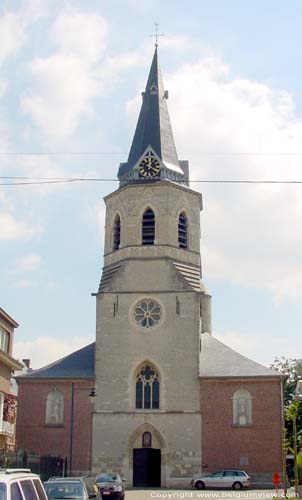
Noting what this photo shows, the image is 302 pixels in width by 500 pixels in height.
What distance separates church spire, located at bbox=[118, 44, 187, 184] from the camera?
134 feet

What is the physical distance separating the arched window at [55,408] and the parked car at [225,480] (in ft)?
26.6

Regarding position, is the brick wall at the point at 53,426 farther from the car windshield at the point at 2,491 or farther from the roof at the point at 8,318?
the car windshield at the point at 2,491

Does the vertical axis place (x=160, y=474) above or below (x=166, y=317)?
below

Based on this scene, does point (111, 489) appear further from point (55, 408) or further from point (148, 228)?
point (148, 228)

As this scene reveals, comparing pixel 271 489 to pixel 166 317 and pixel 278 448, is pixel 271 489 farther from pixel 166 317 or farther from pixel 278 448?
pixel 166 317

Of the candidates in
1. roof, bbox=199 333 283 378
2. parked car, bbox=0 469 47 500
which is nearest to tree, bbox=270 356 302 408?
roof, bbox=199 333 283 378

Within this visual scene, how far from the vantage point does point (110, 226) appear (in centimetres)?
4084

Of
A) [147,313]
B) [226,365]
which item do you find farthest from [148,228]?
[226,365]

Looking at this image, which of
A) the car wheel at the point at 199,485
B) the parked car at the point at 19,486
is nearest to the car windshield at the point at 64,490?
the parked car at the point at 19,486

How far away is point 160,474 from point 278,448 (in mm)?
6199

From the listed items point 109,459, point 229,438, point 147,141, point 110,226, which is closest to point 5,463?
point 109,459

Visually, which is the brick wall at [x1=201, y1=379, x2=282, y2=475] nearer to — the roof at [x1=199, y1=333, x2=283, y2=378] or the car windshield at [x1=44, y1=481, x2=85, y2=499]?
the roof at [x1=199, y1=333, x2=283, y2=378]

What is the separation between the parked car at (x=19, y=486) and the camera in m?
7.13

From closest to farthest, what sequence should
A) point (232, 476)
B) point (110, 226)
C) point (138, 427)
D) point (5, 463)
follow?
1. point (5, 463)
2. point (232, 476)
3. point (138, 427)
4. point (110, 226)
